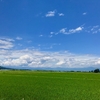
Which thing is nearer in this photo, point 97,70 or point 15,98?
point 15,98

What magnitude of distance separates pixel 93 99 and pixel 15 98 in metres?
5.19

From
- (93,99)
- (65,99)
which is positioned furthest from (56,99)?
(93,99)

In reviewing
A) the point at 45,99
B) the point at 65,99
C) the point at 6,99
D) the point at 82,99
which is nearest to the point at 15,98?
the point at 6,99

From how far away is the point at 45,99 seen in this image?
13039 mm

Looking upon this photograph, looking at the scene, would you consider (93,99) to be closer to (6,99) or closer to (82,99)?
(82,99)

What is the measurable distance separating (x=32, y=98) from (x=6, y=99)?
1685mm

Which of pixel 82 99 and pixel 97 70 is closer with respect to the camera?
pixel 82 99

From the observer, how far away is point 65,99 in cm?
1309

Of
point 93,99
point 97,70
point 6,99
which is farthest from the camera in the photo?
point 97,70

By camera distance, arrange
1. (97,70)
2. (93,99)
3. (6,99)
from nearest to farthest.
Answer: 1. (6,99)
2. (93,99)
3. (97,70)

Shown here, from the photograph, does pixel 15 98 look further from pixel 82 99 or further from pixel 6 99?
pixel 82 99

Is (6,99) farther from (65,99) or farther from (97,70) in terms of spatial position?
(97,70)

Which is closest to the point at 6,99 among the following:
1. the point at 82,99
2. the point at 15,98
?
the point at 15,98

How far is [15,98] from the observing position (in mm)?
13039
